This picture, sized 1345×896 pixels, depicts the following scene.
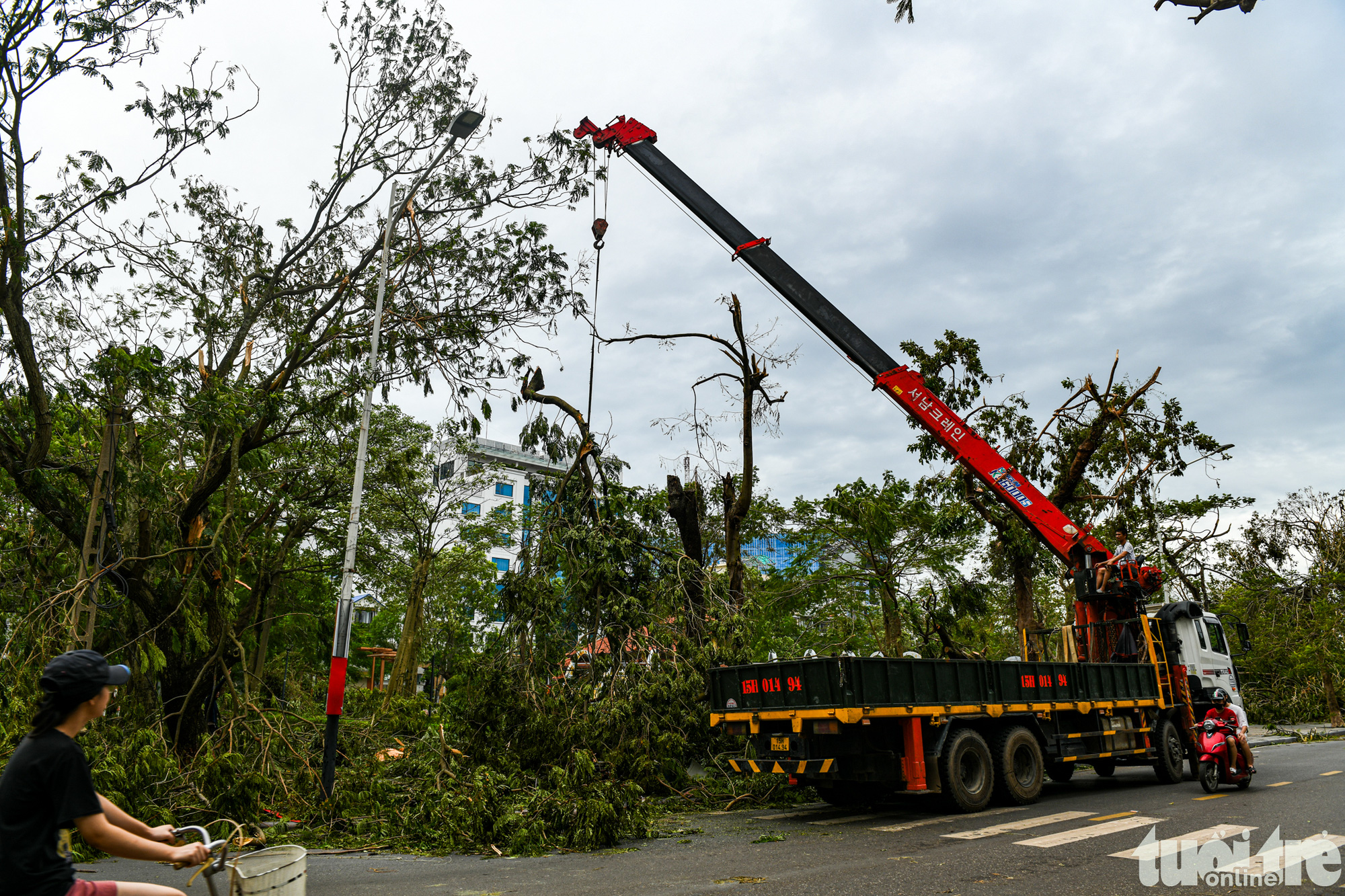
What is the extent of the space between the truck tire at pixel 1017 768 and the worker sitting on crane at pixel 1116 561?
3793 mm

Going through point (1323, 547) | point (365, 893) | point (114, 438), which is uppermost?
point (1323, 547)

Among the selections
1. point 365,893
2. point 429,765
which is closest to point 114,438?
point 429,765

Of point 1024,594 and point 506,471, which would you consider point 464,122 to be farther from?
point 506,471

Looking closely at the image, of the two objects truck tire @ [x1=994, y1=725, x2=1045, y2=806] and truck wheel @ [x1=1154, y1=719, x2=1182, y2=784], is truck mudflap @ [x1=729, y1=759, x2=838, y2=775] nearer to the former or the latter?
truck tire @ [x1=994, y1=725, x2=1045, y2=806]

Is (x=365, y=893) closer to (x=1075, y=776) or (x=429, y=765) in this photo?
(x=429, y=765)

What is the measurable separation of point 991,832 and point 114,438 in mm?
10739

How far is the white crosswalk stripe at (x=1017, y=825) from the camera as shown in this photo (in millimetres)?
8352

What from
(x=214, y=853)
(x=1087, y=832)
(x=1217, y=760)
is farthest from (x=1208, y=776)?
(x=214, y=853)

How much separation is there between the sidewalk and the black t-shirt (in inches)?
920

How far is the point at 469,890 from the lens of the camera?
658cm

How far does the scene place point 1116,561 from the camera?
13594 mm

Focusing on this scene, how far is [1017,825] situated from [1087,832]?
72cm

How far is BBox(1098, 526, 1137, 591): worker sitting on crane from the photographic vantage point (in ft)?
44.5

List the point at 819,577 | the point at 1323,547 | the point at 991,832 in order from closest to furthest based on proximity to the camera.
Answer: the point at 991,832 → the point at 819,577 → the point at 1323,547
